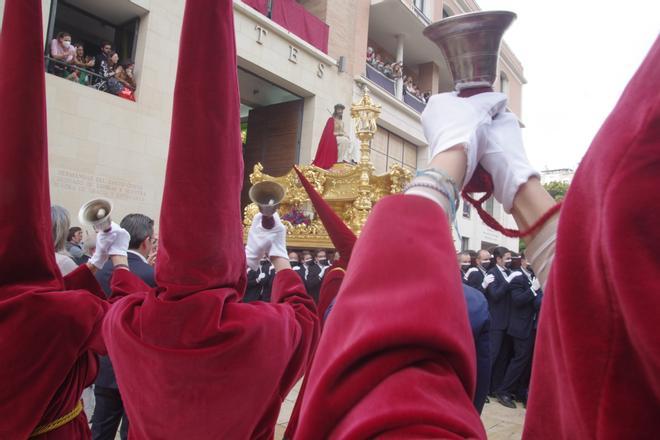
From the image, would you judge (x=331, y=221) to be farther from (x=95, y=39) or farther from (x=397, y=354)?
(x=95, y=39)

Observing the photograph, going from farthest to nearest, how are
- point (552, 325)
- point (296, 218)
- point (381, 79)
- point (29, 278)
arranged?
point (381, 79) → point (296, 218) → point (29, 278) → point (552, 325)

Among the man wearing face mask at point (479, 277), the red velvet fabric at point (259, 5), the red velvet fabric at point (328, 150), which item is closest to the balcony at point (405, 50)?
the red velvet fabric at point (259, 5)

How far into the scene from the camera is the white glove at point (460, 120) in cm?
88

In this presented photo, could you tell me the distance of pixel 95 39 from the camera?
36.3 feet

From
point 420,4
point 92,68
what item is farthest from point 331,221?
point 420,4

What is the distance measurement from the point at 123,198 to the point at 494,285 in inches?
266

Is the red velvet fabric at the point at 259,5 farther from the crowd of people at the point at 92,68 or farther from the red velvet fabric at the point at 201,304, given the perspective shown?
the red velvet fabric at the point at 201,304

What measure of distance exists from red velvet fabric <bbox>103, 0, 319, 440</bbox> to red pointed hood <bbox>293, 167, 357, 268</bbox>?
43 cm

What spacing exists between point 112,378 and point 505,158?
9.45ft

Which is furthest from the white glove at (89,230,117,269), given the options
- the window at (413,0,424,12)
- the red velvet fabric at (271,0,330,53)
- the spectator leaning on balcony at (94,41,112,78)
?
the window at (413,0,424,12)

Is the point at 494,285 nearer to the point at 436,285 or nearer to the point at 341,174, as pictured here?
the point at 341,174

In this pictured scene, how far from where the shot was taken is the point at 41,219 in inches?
57.4

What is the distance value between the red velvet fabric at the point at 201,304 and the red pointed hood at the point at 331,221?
17.1 inches

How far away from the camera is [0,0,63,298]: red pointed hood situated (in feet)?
4.42
